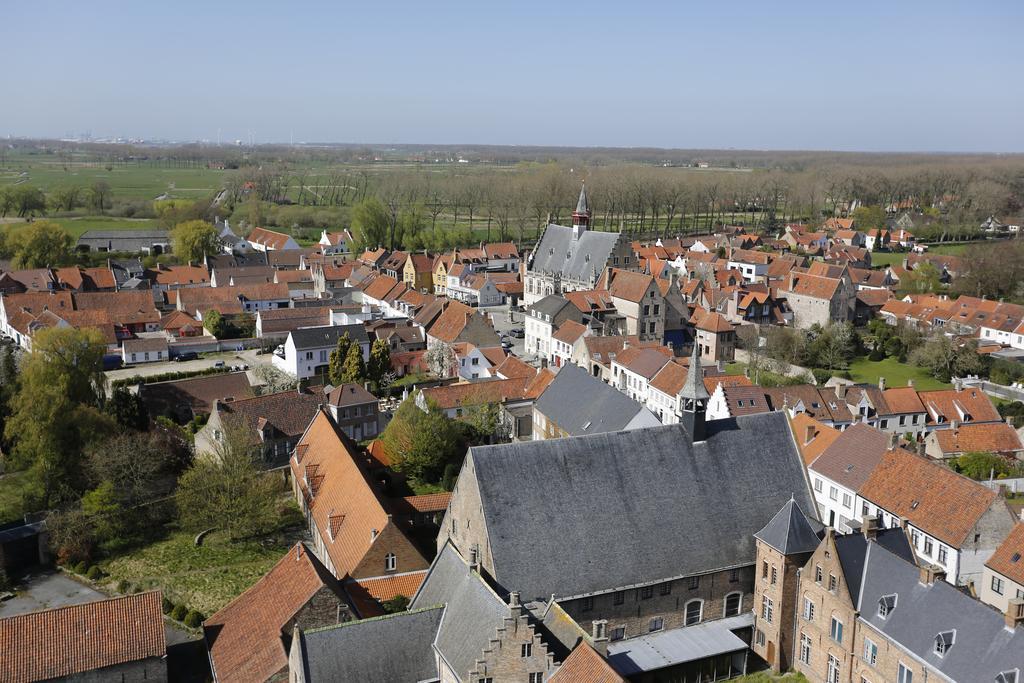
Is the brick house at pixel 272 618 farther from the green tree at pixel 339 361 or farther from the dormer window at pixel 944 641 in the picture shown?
the green tree at pixel 339 361

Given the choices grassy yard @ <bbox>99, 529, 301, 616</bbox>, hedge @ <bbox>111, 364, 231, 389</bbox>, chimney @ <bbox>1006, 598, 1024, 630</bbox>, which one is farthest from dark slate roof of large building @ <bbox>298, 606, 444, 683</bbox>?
hedge @ <bbox>111, 364, 231, 389</bbox>

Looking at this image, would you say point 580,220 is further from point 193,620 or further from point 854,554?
point 854,554

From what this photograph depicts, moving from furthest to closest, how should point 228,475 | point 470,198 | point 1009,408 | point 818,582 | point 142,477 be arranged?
1. point 470,198
2. point 1009,408
3. point 142,477
4. point 228,475
5. point 818,582

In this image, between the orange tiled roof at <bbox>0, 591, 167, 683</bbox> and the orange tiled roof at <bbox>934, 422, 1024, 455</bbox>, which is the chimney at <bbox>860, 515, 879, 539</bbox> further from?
the orange tiled roof at <bbox>0, 591, 167, 683</bbox>

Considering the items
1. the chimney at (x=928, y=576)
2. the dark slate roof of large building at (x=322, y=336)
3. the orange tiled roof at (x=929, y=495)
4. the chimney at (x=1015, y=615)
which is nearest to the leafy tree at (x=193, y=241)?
the dark slate roof of large building at (x=322, y=336)

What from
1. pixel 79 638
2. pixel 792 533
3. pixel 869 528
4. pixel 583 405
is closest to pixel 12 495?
pixel 79 638

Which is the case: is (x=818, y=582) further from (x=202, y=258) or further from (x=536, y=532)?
A: (x=202, y=258)

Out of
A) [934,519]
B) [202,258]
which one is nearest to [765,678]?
[934,519]
